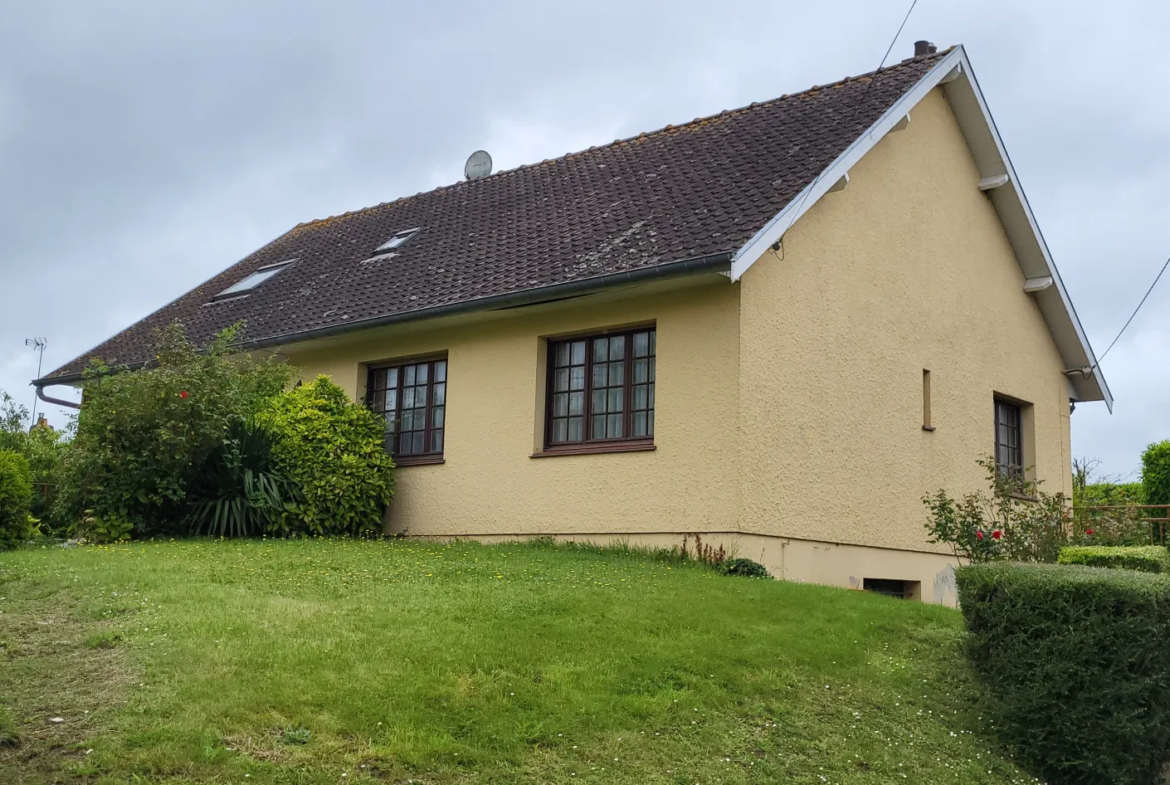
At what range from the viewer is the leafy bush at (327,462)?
1444cm

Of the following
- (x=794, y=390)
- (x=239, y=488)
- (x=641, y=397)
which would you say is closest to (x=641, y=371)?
(x=641, y=397)

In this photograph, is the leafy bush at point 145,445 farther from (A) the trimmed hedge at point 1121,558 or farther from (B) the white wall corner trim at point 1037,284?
(B) the white wall corner trim at point 1037,284

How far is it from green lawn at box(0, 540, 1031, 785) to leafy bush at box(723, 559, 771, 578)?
3.21 ft

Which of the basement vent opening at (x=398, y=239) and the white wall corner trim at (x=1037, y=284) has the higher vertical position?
the basement vent opening at (x=398, y=239)

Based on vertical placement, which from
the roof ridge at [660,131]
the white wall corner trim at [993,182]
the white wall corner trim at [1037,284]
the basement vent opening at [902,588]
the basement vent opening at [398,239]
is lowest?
the basement vent opening at [902,588]

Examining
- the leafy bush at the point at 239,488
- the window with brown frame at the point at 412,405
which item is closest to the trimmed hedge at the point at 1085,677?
the window with brown frame at the point at 412,405

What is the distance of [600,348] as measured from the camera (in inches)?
548

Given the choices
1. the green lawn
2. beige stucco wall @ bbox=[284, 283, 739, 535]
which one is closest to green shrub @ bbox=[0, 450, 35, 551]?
the green lawn

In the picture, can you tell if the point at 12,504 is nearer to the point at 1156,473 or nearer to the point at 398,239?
the point at 398,239

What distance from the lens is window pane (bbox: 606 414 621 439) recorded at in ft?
44.5

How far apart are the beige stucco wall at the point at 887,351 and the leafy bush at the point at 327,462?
5.19m

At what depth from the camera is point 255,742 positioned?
627cm

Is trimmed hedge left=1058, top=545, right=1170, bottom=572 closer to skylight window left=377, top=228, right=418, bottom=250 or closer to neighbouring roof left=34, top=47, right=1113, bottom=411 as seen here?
neighbouring roof left=34, top=47, right=1113, bottom=411

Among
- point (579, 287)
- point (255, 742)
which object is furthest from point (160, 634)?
point (579, 287)
